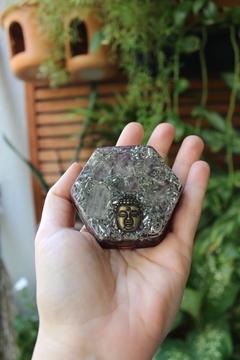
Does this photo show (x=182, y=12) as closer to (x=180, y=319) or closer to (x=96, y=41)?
(x=96, y=41)

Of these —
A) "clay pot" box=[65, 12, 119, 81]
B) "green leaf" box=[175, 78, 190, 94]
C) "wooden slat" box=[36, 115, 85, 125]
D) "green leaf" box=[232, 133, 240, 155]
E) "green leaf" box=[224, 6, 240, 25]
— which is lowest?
"green leaf" box=[232, 133, 240, 155]

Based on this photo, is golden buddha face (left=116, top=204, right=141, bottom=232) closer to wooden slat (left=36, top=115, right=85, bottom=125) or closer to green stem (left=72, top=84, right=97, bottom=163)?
green stem (left=72, top=84, right=97, bottom=163)

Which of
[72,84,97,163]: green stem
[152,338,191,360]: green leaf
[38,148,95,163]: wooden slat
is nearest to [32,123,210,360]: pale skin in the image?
[152,338,191,360]: green leaf

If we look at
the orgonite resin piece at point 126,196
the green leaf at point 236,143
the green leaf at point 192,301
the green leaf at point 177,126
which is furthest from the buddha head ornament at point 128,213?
the green leaf at point 236,143

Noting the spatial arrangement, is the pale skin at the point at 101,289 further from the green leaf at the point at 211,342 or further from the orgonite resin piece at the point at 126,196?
the green leaf at the point at 211,342

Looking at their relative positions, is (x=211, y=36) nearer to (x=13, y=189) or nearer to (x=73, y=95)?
(x=73, y=95)
